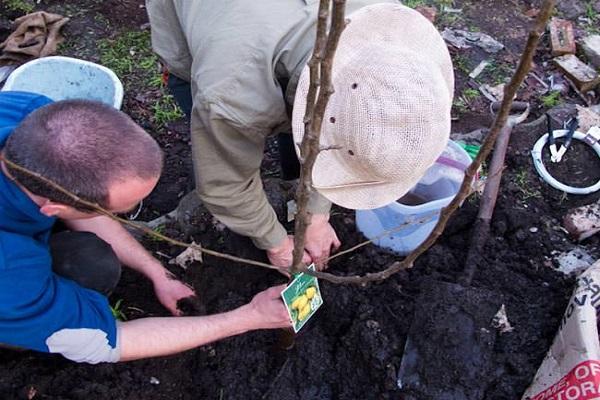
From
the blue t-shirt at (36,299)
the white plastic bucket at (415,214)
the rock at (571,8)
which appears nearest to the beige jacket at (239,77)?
the blue t-shirt at (36,299)

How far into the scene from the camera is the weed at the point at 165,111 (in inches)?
130

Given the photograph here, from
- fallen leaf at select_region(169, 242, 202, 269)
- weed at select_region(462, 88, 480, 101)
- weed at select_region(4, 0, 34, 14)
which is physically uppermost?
weed at select_region(4, 0, 34, 14)

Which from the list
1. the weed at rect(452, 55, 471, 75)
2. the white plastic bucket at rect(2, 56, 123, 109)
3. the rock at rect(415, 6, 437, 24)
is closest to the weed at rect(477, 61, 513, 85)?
the weed at rect(452, 55, 471, 75)

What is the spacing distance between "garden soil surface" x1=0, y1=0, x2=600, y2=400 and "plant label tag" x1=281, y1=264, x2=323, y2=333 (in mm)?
435

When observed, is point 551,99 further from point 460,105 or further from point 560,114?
point 460,105

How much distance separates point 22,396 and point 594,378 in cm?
194

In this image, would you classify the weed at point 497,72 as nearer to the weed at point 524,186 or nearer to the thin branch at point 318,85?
the weed at point 524,186

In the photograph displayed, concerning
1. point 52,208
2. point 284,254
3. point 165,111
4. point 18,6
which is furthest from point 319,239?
point 18,6

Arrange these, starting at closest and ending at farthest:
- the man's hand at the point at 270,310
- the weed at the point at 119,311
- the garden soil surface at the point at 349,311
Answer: the man's hand at the point at 270,310, the garden soil surface at the point at 349,311, the weed at the point at 119,311

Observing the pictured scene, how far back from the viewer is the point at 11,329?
156 centimetres

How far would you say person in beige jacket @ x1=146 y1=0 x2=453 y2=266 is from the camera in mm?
1478

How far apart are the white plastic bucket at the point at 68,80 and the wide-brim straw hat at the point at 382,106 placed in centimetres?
165

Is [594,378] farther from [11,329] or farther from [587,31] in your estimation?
[587,31]

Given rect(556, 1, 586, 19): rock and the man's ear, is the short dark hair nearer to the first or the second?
the man's ear
